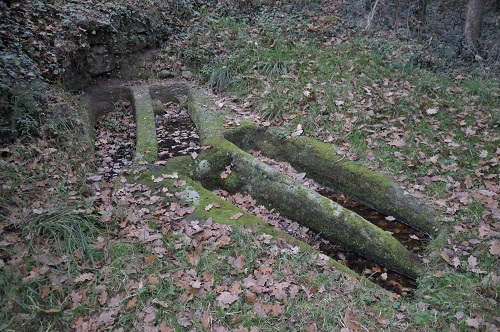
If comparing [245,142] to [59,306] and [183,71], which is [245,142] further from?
[59,306]

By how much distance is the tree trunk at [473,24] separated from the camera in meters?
8.90

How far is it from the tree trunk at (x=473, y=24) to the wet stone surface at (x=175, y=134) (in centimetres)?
724

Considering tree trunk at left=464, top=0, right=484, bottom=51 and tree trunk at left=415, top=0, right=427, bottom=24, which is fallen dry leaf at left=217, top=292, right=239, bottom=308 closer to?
tree trunk at left=464, top=0, right=484, bottom=51

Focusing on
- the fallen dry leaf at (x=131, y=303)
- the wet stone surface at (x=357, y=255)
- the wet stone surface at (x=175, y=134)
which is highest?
the fallen dry leaf at (x=131, y=303)

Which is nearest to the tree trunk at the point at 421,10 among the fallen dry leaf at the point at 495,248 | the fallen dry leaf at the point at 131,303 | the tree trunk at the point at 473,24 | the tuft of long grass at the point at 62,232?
the tree trunk at the point at 473,24

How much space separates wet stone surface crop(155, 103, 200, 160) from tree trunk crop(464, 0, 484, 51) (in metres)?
7.24

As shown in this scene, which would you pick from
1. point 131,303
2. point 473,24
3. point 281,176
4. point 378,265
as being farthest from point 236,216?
point 473,24

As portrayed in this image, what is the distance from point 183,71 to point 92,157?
3.75 m

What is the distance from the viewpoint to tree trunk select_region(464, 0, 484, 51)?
29.2 feet

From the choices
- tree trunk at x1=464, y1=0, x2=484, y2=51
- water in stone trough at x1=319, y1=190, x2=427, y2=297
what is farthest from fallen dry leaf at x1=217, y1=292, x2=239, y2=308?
tree trunk at x1=464, y1=0, x2=484, y2=51

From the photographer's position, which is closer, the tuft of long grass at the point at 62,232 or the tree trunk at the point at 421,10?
the tuft of long grass at the point at 62,232

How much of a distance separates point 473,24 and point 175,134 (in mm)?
7949

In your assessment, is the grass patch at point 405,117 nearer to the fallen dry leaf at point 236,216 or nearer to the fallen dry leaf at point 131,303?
the fallen dry leaf at point 236,216

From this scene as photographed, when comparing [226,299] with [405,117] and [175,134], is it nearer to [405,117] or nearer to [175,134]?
[175,134]
